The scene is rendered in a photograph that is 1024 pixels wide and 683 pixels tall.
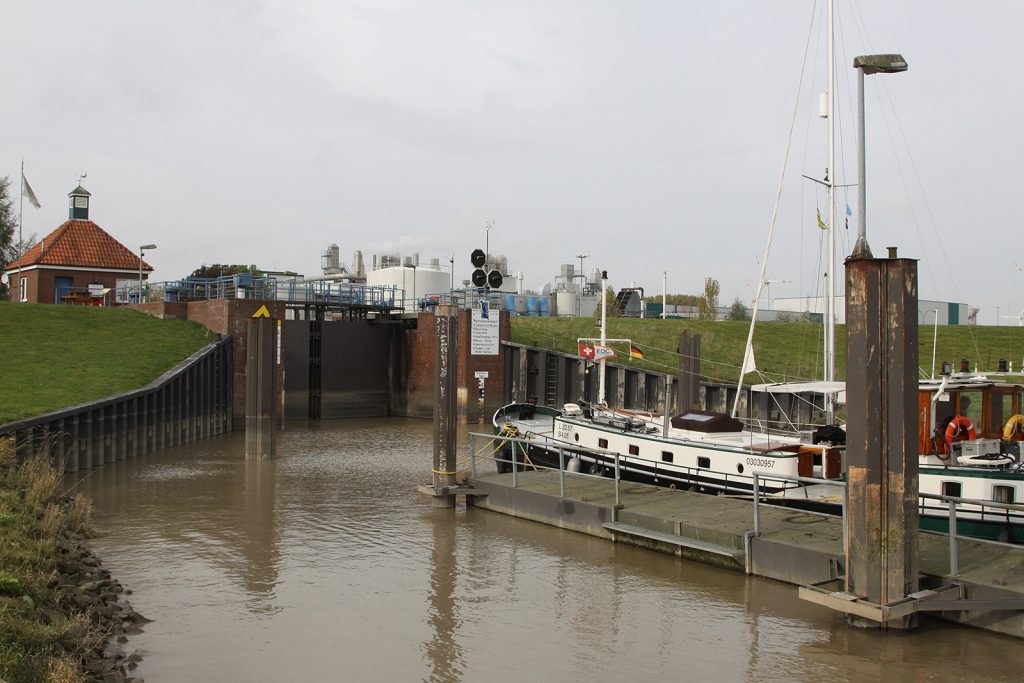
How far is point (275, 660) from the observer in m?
11.0

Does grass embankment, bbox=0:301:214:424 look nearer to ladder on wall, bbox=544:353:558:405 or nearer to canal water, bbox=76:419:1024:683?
canal water, bbox=76:419:1024:683

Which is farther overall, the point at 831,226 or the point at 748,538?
the point at 831,226

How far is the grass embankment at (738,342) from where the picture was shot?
4672 cm

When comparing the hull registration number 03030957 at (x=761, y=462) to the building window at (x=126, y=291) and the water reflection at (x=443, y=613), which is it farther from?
the building window at (x=126, y=291)

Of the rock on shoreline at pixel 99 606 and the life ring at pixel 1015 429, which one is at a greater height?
the life ring at pixel 1015 429

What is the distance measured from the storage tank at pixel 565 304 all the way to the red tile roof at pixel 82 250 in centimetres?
2942

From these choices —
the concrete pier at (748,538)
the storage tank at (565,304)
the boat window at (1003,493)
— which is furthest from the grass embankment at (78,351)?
the storage tank at (565,304)

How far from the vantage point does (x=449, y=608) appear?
13.2 m

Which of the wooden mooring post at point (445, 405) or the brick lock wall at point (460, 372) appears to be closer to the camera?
the wooden mooring post at point (445, 405)

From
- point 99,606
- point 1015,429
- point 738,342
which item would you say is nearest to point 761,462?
point 1015,429

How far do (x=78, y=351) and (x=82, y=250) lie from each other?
23.2m

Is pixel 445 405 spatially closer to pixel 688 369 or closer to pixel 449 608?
pixel 449 608

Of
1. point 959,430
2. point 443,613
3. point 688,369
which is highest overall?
point 688,369

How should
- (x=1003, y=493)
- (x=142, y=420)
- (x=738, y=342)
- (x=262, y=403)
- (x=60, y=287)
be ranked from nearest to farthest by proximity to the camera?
(x=1003, y=493) → (x=262, y=403) → (x=142, y=420) → (x=738, y=342) → (x=60, y=287)
